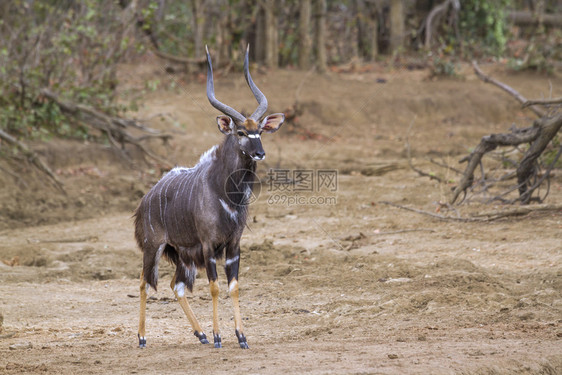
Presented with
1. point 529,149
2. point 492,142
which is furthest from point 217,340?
point 529,149

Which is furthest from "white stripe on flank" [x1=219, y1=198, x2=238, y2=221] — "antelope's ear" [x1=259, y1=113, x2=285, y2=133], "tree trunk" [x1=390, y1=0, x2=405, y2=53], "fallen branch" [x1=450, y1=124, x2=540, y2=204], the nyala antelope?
"tree trunk" [x1=390, y1=0, x2=405, y2=53]

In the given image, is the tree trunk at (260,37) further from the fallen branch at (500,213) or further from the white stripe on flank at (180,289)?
the white stripe on flank at (180,289)

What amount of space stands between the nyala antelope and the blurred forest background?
20.4 ft

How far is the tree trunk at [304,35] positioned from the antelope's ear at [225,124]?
1256 centimetres

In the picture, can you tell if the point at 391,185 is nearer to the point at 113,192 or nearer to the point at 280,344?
the point at 113,192

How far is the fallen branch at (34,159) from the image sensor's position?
38.5ft

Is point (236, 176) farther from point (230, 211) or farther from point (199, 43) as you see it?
point (199, 43)

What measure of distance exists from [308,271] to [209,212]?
102 inches

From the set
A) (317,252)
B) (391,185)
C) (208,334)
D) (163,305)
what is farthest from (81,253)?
(391,185)

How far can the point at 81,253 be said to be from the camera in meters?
9.46

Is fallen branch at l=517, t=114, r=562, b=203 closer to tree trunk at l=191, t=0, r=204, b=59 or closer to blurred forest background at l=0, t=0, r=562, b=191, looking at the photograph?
blurred forest background at l=0, t=0, r=562, b=191

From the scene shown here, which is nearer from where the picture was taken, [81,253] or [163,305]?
[163,305]

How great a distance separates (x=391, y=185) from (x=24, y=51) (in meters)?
6.77

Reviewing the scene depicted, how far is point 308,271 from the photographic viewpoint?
328 inches
